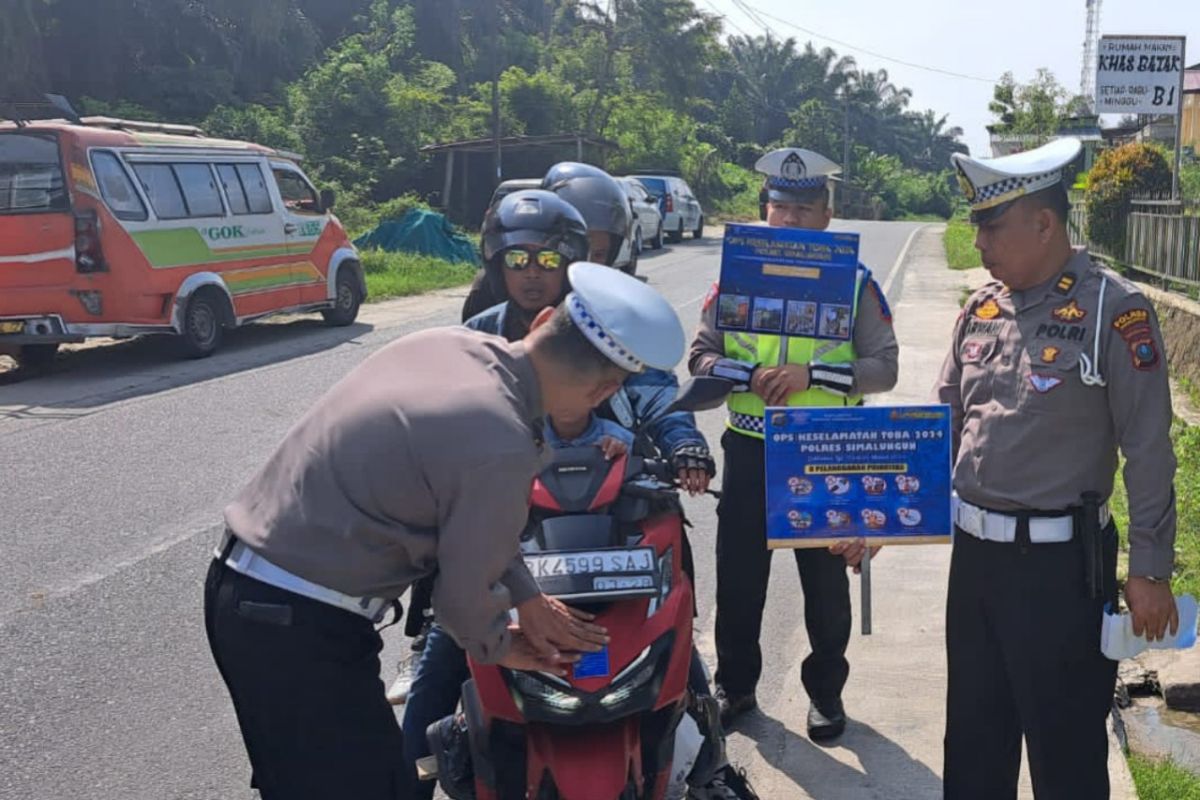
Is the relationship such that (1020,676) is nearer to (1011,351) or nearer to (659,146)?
(1011,351)

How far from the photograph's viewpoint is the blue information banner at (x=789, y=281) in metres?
3.88

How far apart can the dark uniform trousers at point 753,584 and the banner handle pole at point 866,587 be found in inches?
17.7

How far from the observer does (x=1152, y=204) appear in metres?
14.2

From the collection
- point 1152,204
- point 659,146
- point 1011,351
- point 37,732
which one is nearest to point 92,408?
point 37,732

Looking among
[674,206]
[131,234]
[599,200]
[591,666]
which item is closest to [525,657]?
[591,666]

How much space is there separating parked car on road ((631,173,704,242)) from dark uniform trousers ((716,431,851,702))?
25.0 metres

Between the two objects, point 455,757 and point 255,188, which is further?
point 255,188

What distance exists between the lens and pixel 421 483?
2.25 m

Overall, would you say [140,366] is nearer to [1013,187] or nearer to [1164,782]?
[1164,782]

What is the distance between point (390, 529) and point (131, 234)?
9.91 metres

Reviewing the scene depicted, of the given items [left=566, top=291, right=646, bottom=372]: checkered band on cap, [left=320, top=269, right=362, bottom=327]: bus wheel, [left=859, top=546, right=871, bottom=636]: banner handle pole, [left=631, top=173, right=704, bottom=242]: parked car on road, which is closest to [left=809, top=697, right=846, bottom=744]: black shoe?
[left=859, top=546, right=871, bottom=636]: banner handle pole

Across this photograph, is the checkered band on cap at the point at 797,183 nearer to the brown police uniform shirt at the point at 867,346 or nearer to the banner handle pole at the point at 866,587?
the brown police uniform shirt at the point at 867,346

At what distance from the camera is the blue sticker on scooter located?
2.73 meters

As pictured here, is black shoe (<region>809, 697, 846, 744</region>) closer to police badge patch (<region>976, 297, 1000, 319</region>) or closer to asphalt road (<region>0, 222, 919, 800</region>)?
asphalt road (<region>0, 222, 919, 800</region>)
